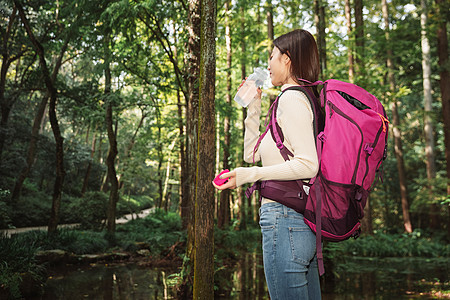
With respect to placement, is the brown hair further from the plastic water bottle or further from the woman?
the plastic water bottle

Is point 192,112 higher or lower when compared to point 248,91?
higher

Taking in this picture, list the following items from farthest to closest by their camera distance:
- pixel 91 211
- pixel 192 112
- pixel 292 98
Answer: pixel 91 211 → pixel 192 112 → pixel 292 98

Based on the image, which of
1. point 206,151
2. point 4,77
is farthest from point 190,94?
point 4,77

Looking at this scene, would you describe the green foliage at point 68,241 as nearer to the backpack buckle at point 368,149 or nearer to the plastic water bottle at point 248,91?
the plastic water bottle at point 248,91

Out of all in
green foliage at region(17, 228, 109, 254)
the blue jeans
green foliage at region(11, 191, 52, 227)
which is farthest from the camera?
green foliage at region(11, 191, 52, 227)

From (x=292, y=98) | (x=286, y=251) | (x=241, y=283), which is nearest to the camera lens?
(x=286, y=251)

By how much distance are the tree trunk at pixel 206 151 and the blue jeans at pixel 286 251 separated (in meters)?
2.59

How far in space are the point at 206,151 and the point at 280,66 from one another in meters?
2.44

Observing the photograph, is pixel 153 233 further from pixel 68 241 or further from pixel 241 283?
pixel 241 283

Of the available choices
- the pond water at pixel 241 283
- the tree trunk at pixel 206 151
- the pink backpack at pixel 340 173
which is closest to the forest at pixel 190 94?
the tree trunk at pixel 206 151

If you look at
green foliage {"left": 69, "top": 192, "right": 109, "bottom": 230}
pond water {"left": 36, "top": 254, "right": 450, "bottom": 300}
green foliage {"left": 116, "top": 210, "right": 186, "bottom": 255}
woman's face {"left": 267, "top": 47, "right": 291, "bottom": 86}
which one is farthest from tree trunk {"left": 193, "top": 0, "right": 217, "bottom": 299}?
green foliage {"left": 69, "top": 192, "right": 109, "bottom": 230}

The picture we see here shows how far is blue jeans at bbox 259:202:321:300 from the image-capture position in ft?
5.08

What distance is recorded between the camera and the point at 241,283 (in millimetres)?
8711

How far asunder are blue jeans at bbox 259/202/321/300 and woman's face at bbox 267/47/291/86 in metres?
0.73
